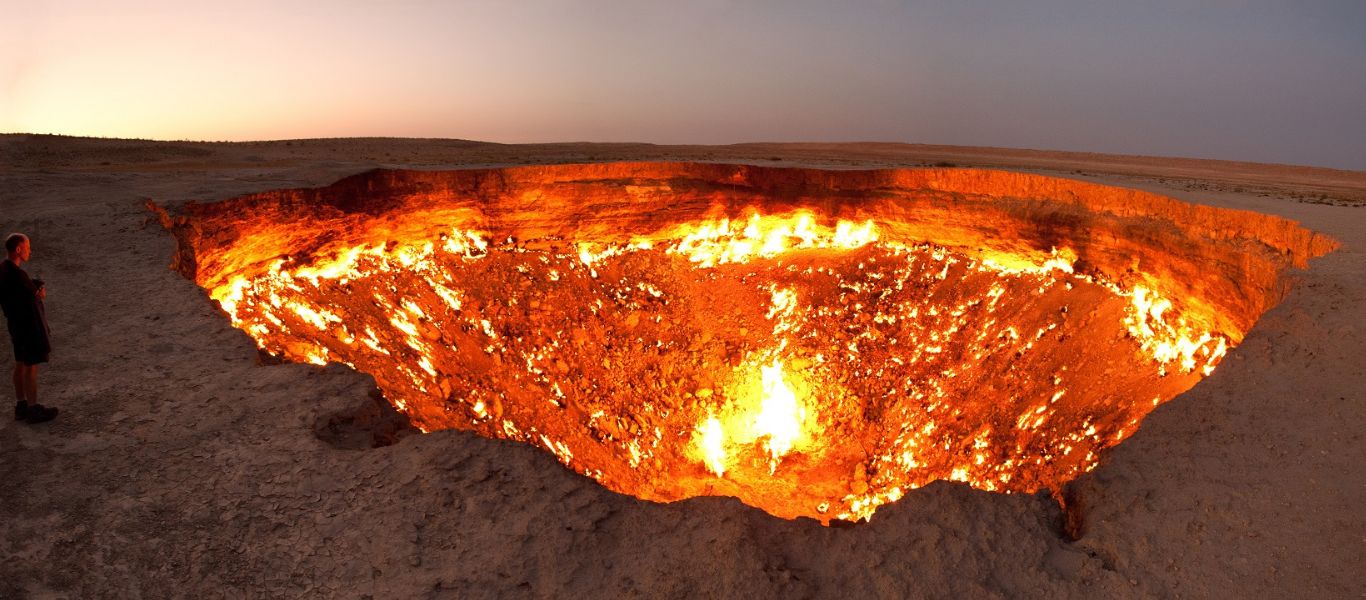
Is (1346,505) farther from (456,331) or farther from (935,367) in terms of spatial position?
(456,331)

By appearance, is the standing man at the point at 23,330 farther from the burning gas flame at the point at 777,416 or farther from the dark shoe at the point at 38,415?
the burning gas flame at the point at 777,416

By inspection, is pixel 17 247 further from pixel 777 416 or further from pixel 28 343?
pixel 777 416

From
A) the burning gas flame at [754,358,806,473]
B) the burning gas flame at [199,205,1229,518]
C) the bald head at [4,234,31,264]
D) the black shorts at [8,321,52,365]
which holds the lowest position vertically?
the burning gas flame at [754,358,806,473]

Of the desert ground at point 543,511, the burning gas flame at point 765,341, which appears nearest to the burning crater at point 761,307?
the burning gas flame at point 765,341

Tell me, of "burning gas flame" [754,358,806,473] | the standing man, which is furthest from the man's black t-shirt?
"burning gas flame" [754,358,806,473]

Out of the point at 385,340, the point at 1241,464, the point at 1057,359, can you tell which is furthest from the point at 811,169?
the point at 1241,464

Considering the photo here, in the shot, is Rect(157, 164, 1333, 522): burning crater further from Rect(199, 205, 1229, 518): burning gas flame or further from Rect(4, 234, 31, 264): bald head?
Rect(4, 234, 31, 264): bald head
